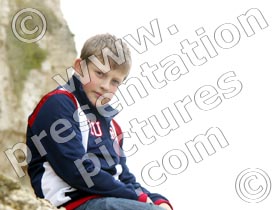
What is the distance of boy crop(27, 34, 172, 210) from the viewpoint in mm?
3181

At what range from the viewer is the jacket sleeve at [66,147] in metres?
3.18

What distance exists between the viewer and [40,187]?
3242 mm

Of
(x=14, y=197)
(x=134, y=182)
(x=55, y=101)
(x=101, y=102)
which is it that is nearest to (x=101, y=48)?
(x=101, y=102)

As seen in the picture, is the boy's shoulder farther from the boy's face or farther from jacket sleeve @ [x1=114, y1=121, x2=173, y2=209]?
jacket sleeve @ [x1=114, y1=121, x2=173, y2=209]

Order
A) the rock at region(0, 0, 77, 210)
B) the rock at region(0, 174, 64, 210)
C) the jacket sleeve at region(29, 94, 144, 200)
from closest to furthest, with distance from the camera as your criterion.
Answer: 1. the rock at region(0, 174, 64, 210)
2. the jacket sleeve at region(29, 94, 144, 200)
3. the rock at region(0, 0, 77, 210)

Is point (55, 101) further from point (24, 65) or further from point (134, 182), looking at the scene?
point (24, 65)

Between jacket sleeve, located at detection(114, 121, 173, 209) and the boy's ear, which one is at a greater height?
the boy's ear

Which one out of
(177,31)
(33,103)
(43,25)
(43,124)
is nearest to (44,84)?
(33,103)

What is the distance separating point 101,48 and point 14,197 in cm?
112

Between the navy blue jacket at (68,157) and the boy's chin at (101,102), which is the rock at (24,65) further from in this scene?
the navy blue jacket at (68,157)

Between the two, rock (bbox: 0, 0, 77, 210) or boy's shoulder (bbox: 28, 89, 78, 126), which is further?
rock (bbox: 0, 0, 77, 210)

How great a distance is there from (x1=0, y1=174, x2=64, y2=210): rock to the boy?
1.82ft

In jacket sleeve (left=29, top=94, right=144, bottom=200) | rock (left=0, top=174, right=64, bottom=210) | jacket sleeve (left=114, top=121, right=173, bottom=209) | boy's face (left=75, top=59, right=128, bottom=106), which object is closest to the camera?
rock (left=0, top=174, right=64, bottom=210)

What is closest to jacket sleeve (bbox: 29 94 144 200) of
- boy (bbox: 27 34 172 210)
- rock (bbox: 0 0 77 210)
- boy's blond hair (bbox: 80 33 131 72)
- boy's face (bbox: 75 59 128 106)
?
boy (bbox: 27 34 172 210)
